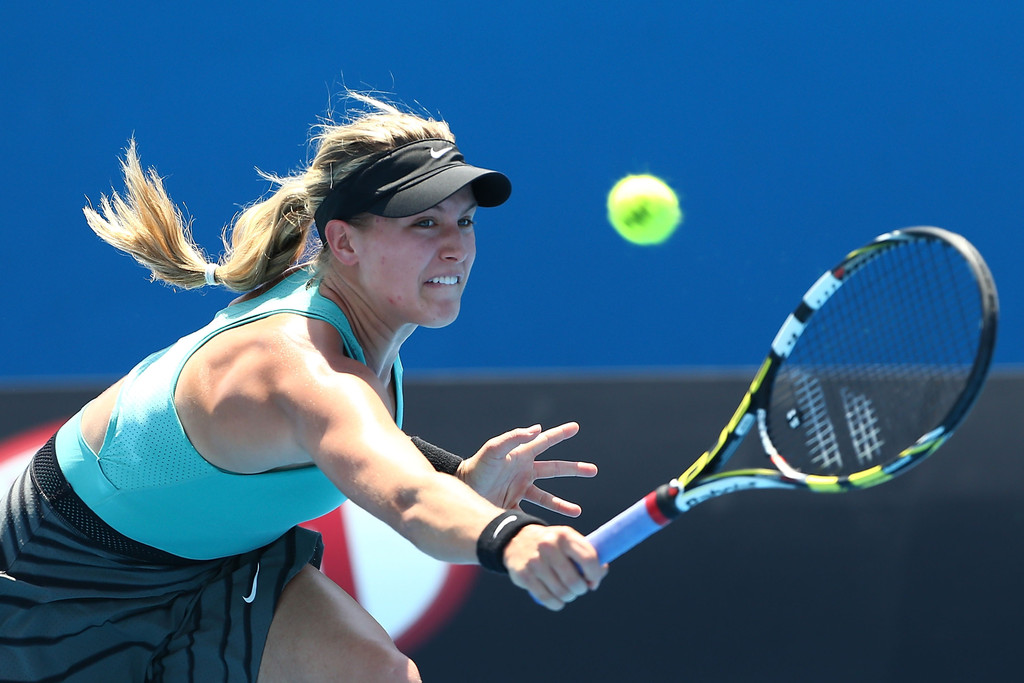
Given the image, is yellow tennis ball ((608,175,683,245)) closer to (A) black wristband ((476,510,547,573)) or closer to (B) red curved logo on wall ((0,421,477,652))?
(B) red curved logo on wall ((0,421,477,652))

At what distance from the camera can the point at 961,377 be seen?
1.87m

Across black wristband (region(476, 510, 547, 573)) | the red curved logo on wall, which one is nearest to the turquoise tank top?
black wristband (region(476, 510, 547, 573))

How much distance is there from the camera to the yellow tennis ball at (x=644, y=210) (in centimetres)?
362

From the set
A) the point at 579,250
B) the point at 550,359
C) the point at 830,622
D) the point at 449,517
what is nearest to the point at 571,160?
the point at 579,250

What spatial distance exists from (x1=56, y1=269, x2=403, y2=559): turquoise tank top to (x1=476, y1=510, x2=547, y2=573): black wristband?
19.7 inches

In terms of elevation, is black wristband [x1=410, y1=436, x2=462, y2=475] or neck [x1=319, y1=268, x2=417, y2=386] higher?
neck [x1=319, y1=268, x2=417, y2=386]

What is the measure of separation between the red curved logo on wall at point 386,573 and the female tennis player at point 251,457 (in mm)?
926

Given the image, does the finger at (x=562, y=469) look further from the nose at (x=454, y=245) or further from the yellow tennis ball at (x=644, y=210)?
the yellow tennis ball at (x=644, y=210)

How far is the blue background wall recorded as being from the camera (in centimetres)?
354

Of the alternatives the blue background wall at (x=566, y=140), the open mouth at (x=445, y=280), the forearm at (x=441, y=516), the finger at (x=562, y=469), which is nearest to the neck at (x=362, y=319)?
the open mouth at (x=445, y=280)

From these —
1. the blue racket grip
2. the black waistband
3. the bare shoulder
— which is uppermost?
the bare shoulder

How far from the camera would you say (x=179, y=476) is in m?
1.87

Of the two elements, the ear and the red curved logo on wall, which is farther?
the red curved logo on wall

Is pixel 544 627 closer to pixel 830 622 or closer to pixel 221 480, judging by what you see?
pixel 830 622
